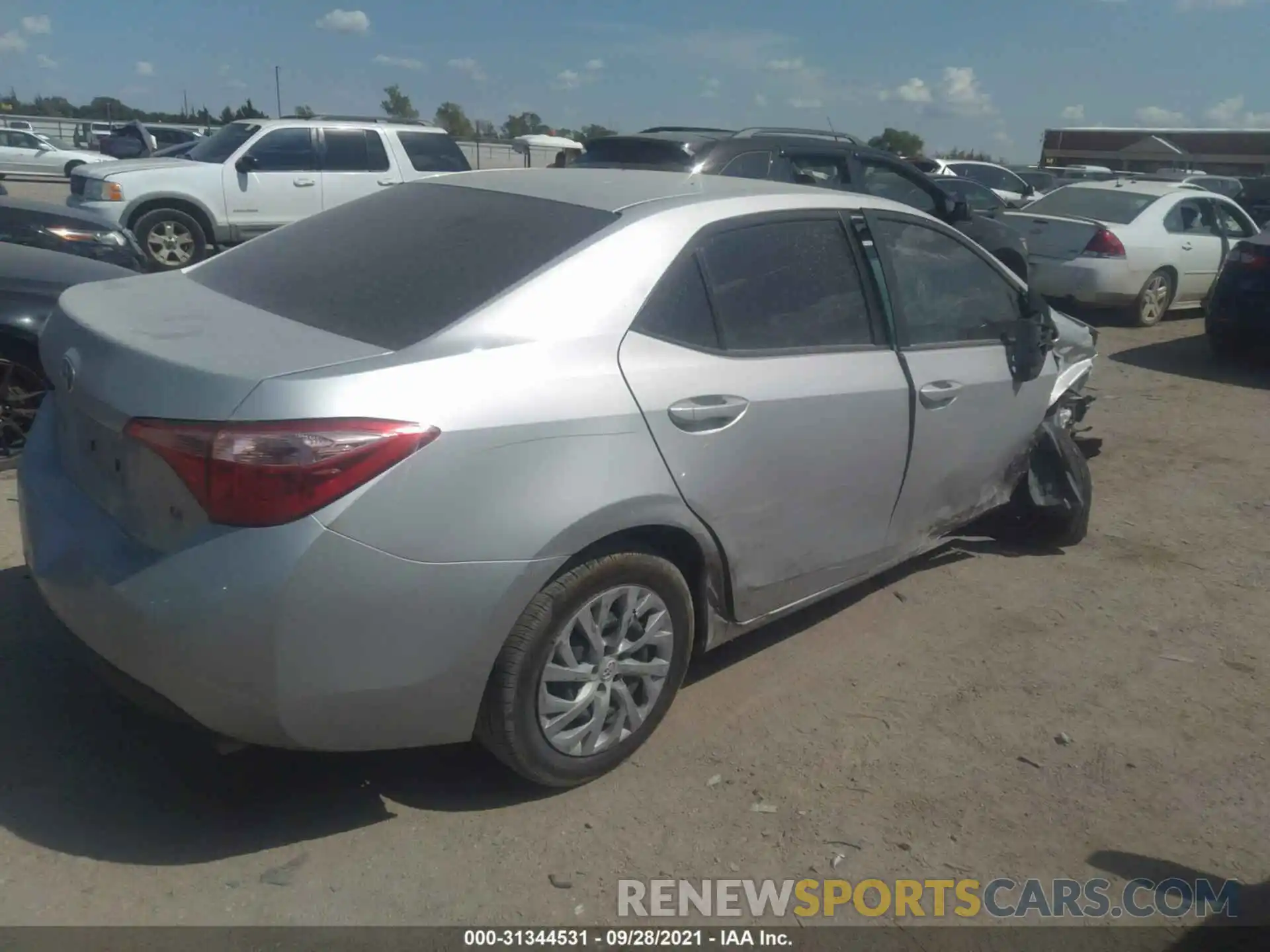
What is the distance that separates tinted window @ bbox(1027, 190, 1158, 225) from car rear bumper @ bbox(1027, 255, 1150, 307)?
61 cm

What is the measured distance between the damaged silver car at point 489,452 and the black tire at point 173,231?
9538 mm

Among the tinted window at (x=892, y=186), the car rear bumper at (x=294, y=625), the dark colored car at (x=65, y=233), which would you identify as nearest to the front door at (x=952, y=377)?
the car rear bumper at (x=294, y=625)

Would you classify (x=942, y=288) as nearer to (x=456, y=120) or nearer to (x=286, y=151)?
(x=286, y=151)

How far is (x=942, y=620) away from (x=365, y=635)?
2682mm

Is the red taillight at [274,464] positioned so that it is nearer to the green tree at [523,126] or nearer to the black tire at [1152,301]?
the black tire at [1152,301]

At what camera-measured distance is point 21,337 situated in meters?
5.24

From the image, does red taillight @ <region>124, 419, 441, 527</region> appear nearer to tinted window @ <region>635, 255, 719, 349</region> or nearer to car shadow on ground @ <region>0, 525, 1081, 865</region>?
car shadow on ground @ <region>0, 525, 1081, 865</region>

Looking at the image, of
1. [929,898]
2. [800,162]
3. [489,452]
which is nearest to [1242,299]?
[800,162]

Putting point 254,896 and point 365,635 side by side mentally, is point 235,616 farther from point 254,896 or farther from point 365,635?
point 254,896

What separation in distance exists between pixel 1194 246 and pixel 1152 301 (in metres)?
0.85

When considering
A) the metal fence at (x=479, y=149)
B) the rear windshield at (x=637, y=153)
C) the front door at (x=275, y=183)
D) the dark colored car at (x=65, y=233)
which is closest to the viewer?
the dark colored car at (x=65, y=233)

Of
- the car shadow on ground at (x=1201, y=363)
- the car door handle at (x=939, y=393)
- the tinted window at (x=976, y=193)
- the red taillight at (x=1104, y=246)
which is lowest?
the car shadow on ground at (x=1201, y=363)

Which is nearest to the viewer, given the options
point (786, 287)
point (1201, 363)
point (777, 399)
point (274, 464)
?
point (274, 464)

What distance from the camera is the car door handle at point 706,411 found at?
315cm
